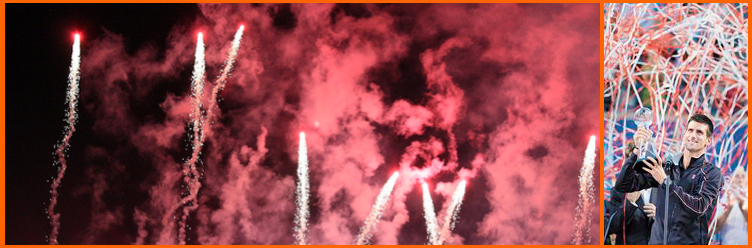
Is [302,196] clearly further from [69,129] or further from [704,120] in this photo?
[704,120]

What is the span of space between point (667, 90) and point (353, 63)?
6.94 ft

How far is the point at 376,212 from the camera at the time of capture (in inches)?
153

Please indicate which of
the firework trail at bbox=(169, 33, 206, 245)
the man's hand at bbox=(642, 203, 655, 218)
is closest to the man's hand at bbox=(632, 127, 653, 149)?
the man's hand at bbox=(642, 203, 655, 218)

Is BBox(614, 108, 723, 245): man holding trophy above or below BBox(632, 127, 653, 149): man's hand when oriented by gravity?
below

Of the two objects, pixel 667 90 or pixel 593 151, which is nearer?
pixel 667 90

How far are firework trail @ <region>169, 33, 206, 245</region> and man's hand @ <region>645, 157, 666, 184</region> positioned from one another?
3027 millimetres

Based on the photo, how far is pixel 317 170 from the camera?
3.89 m

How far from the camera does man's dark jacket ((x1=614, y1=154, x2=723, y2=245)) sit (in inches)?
135

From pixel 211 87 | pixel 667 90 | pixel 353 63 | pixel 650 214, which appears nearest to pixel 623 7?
pixel 667 90

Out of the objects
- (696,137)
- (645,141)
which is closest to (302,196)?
(645,141)

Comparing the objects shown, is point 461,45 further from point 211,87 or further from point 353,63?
point 211,87

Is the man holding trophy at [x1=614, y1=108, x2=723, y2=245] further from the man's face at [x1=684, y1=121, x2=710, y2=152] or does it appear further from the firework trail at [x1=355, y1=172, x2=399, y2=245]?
the firework trail at [x1=355, y1=172, x2=399, y2=245]

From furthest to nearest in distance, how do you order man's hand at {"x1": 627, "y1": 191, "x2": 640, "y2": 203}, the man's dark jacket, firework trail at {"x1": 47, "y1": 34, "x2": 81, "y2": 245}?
1. firework trail at {"x1": 47, "y1": 34, "x2": 81, "y2": 245}
2. man's hand at {"x1": 627, "y1": 191, "x2": 640, "y2": 203}
3. the man's dark jacket

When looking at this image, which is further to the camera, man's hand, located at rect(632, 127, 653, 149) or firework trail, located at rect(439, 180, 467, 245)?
firework trail, located at rect(439, 180, 467, 245)
